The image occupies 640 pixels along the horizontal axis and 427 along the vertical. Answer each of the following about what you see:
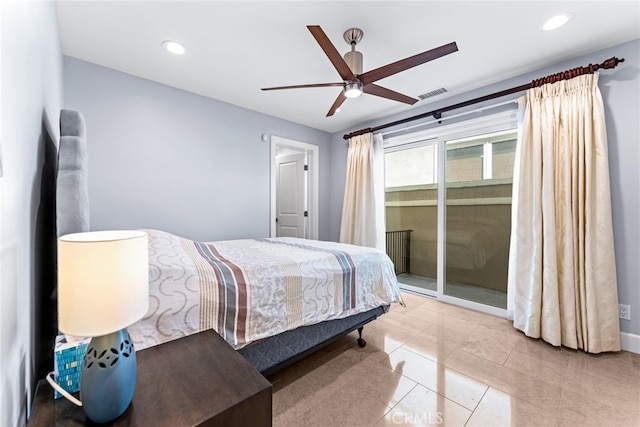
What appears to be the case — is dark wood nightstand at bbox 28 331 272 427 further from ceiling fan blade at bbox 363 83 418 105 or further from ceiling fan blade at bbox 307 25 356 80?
ceiling fan blade at bbox 363 83 418 105

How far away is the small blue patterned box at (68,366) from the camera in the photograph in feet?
2.64

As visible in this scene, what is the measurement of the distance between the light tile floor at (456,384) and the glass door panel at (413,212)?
1307mm

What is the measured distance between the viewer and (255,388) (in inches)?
32.0

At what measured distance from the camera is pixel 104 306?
64cm

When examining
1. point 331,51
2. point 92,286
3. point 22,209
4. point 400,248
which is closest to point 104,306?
point 92,286

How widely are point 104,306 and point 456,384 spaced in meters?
2.03

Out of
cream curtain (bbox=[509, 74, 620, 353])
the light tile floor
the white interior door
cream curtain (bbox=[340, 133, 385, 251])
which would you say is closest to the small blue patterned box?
the light tile floor

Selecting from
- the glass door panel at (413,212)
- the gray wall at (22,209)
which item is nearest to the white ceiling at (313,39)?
the gray wall at (22,209)

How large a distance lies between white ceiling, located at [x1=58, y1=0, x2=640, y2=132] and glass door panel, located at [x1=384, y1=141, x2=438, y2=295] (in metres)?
1.02

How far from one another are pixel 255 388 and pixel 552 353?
2539 millimetres

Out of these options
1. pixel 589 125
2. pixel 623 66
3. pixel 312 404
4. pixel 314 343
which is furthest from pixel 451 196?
pixel 312 404

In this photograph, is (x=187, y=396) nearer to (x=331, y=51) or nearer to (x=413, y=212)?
(x=331, y=51)

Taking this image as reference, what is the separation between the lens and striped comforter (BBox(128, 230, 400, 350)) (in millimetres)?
1256

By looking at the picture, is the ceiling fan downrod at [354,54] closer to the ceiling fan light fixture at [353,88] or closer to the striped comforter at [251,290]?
the ceiling fan light fixture at [353,88]
